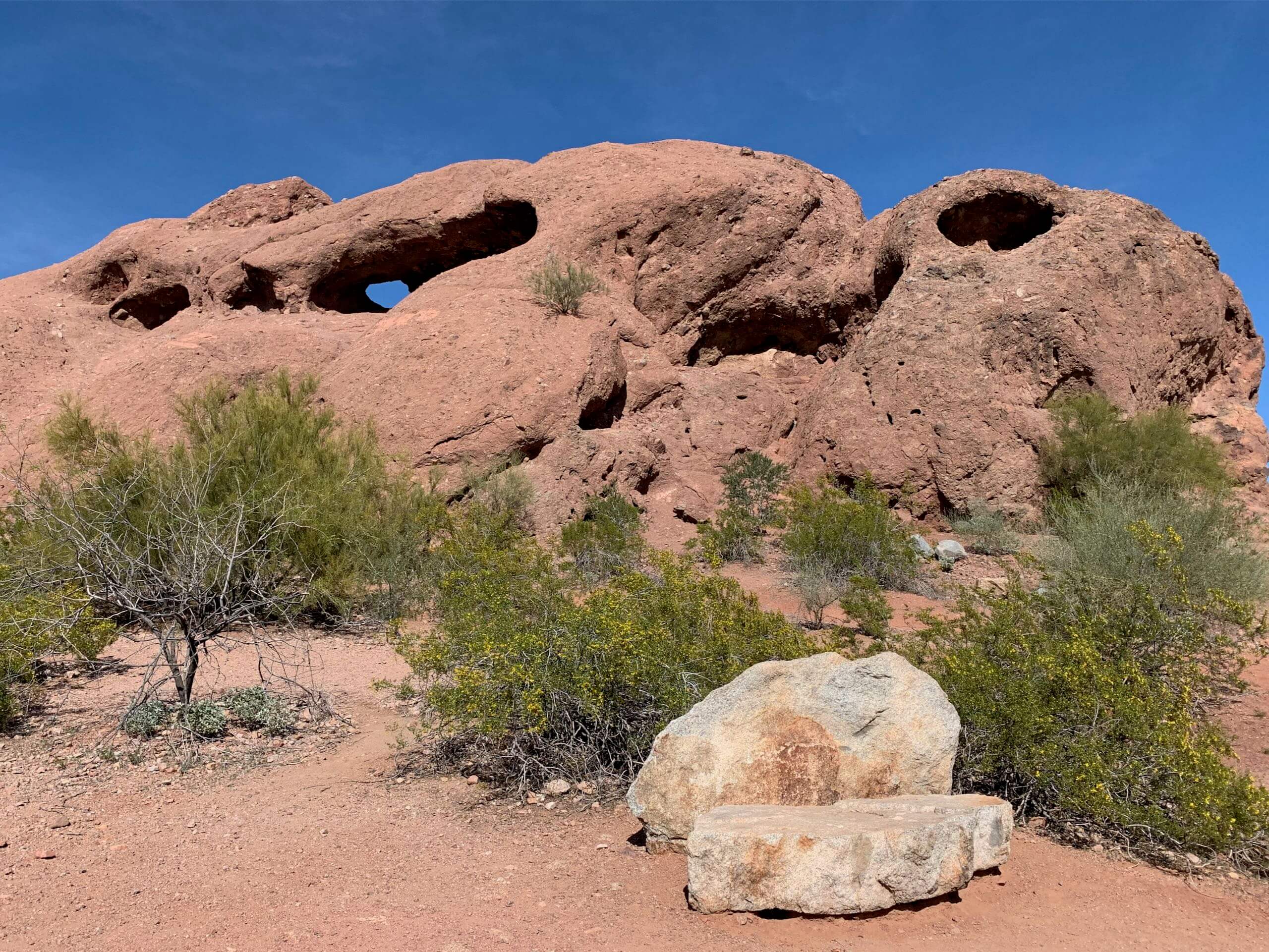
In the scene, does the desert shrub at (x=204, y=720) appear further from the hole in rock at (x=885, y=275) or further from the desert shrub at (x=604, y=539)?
the hole in rock at (x=885, y=275)

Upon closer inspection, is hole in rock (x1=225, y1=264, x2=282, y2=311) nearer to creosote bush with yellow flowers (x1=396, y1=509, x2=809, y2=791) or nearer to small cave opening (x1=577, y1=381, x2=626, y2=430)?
small cave opening (x1=577, y1=381, x2=626, y2=430)

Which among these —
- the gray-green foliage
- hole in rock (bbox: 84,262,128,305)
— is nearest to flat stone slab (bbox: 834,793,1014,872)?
the gray-green foliage

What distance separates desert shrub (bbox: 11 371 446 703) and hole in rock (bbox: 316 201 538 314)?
473cm

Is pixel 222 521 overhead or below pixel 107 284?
below

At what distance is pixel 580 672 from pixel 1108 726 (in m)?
2.76

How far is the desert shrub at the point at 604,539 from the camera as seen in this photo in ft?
33.5

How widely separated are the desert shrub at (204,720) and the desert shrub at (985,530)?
9.91m

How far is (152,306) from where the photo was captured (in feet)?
61.0

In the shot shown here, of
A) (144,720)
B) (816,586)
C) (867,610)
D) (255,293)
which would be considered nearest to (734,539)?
(816,586)

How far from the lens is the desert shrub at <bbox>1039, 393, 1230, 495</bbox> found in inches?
455

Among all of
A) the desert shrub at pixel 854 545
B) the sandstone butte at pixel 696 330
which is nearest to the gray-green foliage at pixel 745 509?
the sandstone butte at pixel 696 330

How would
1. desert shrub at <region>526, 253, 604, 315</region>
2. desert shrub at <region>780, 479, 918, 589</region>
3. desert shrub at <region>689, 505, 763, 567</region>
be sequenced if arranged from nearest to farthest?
1. desert shrub at <region>780, 479, 918, 589</region>
2. desert shrub at <region>689, 505, 763, 567</region>
3. desert shrub at <region>526, 253, 604, 315</region>

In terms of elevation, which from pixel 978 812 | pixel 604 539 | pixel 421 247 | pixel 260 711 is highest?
pixel 421 247

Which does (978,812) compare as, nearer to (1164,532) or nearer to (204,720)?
(204,720)
